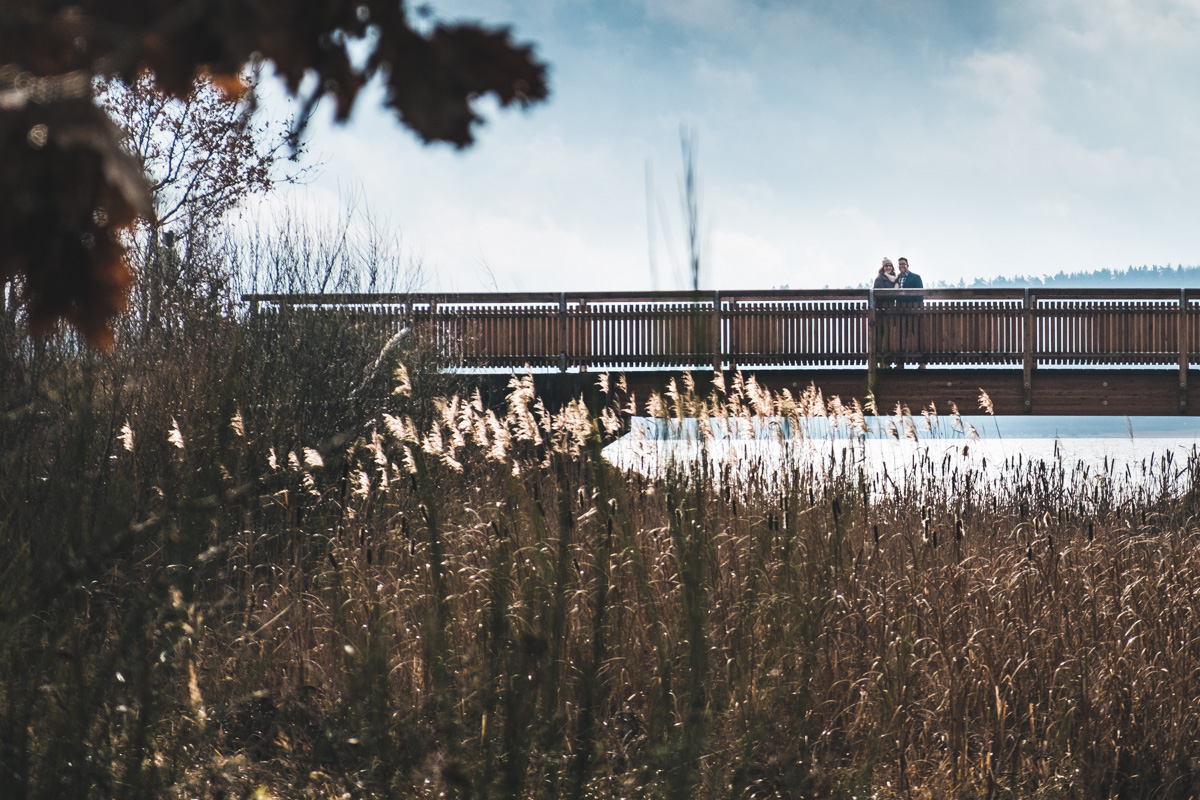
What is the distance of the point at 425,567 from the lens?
4777mm

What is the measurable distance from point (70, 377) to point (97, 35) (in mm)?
5613

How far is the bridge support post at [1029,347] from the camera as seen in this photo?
16016 mm

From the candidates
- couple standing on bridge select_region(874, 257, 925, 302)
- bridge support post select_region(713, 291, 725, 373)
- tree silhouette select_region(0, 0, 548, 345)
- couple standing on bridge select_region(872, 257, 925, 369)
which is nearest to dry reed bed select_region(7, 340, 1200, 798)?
tree silhouette select_region(0, 0, 548, 345)

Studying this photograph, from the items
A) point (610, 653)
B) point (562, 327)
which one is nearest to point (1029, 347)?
point (562, 327)

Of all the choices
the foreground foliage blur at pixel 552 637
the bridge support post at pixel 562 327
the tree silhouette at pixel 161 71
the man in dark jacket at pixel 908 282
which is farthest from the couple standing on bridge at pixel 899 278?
the tree silhouette at pixel 161 71

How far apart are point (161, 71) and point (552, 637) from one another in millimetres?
1637

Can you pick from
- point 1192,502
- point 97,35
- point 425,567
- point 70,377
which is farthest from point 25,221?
point 1192,502

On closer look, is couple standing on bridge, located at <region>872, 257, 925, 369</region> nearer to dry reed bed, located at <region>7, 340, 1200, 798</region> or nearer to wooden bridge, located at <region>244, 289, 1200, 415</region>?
wooden bridge, located at <region>244, 289, 1200, 415</region>

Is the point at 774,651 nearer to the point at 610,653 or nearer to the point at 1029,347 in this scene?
the point at 610,653

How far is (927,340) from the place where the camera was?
1633 cm

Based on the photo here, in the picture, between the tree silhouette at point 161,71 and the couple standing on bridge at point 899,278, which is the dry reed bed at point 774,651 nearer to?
the tree silhouette at point 161,71

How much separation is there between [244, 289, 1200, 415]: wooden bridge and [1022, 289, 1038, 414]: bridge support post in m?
0.02

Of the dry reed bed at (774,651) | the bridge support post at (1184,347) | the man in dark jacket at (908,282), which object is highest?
the man in dark jacket at (908,282)

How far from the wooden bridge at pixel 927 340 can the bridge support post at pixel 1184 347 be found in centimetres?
2
